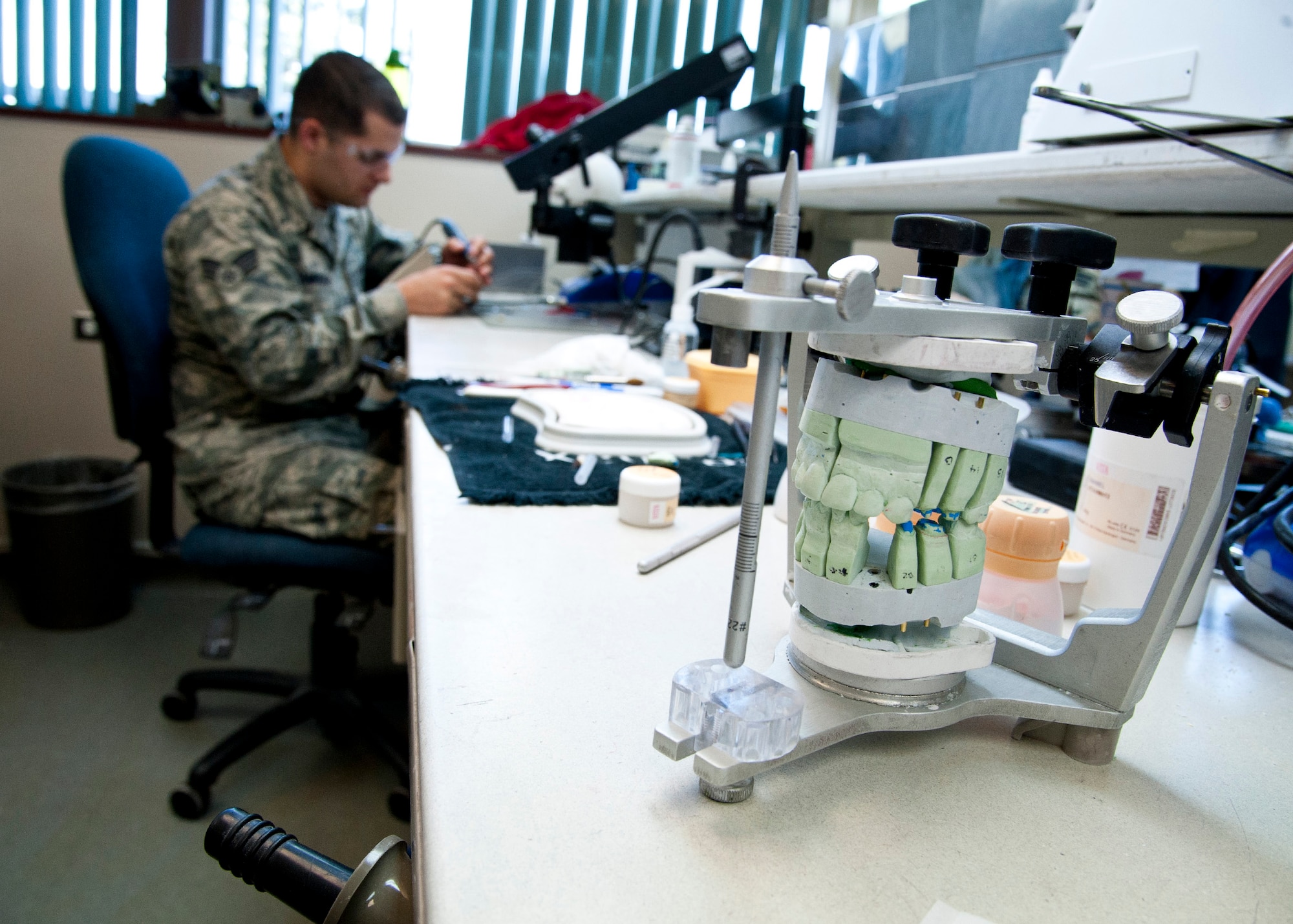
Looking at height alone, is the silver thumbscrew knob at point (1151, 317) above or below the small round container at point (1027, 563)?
above

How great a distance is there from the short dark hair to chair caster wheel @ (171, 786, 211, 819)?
1.32m

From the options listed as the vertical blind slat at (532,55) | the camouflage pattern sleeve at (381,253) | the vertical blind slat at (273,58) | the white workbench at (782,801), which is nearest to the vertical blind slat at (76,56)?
the vertical blind slat at (273,58)

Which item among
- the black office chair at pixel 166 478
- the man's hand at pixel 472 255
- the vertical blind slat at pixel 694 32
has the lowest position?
the black office chair at pixel 166 478

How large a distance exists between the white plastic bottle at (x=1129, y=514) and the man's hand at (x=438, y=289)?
1553mm

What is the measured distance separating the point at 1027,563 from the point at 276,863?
0.50 metres

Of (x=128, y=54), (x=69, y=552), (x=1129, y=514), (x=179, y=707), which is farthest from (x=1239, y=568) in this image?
(x=128, y=54)

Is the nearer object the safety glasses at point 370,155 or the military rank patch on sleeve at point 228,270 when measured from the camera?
the military rank patch on sleeve at point 228,270

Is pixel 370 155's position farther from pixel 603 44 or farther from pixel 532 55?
pixel 603 44

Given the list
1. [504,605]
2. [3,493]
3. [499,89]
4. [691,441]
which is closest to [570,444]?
[691,441]

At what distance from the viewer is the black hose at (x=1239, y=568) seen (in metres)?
0.64

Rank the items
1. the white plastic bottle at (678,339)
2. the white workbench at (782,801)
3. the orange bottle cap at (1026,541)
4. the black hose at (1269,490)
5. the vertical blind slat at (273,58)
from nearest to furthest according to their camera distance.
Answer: the white workbench at (782,801)
the orange bottle cap at (1026,541)
the black hose at (1269,490)
the white plastic bottle at (678,339)
the vertical blind slat at (273,58)

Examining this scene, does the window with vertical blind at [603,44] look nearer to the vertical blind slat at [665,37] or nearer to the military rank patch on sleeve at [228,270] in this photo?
the vertical blind slat at [665,37]

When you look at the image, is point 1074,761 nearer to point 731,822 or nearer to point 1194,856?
point 1194,856

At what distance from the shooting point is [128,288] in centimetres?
149
